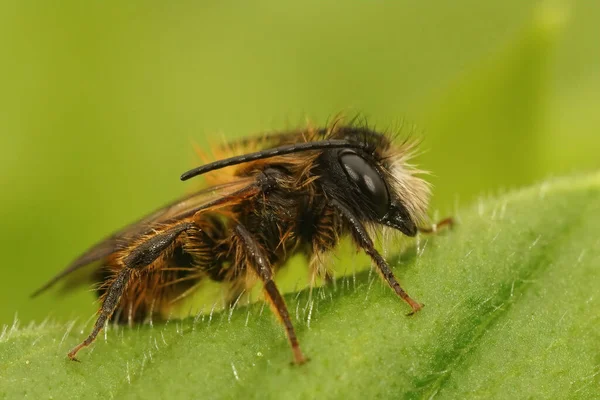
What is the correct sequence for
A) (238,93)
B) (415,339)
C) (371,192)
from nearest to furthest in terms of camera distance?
1. (415,339)
2. (371,192)
3. (238,93)

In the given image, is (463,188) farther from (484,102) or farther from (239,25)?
(239,25)

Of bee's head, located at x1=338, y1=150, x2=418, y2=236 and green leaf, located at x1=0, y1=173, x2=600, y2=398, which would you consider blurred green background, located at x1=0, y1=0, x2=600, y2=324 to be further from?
green leaf, located at x1=0, y1=173, x2=600, y2=398

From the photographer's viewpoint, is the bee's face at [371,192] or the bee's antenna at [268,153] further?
the bee's face at [371,192]

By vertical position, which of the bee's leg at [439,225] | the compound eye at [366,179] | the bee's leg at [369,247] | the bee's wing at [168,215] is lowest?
the bee's leg at [439,225]

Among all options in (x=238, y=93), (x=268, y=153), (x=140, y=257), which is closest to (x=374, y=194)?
(x=268, y=153)

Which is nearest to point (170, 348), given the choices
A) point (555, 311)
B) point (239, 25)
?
point (555, 311)

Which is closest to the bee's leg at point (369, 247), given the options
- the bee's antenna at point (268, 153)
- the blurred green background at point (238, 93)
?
the bee's antenna at point (268, 153)

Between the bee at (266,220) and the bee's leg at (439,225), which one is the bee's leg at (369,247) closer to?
the bee at (266,220)

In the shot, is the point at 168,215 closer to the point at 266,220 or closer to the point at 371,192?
the point at 266,220
